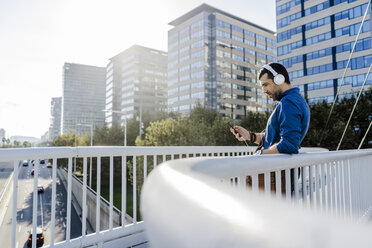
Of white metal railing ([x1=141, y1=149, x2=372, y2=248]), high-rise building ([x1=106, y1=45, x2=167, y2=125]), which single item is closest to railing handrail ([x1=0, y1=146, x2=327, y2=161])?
white metal railing ([x1=141, y1=149, x2=372, y2=248])

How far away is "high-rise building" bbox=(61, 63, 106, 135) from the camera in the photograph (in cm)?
18075

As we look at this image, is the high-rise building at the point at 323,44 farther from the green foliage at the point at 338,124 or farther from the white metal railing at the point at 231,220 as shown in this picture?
the white metal railing at the point at 231,220

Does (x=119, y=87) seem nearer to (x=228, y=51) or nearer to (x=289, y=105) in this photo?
(x=228, y=51)

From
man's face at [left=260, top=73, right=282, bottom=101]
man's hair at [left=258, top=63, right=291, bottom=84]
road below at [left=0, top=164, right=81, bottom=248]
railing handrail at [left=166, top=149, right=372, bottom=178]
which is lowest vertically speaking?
road below at [left=0, top=164, right=81, bottom=248]

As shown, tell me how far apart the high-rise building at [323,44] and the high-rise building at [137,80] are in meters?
64.1

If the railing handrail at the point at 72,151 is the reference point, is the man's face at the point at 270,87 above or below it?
above

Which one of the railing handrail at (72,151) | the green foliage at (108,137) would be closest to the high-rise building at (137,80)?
the green foliage at (108,137)

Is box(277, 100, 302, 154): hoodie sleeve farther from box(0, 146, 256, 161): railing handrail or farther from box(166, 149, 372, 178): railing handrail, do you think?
box(0, 146, 256, 161): railing handrail

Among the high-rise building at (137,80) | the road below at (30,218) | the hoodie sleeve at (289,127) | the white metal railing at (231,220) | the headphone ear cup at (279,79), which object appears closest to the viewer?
the white metal railing at (231,220)

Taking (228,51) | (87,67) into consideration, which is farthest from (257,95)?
(87,67)

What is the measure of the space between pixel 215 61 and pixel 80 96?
5600 inches

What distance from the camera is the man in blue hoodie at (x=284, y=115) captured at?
7.22ft

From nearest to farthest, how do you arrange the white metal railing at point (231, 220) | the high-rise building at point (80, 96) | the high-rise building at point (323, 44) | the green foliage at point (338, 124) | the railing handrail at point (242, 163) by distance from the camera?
the white metal railing at point (231, 220), the railing handrail at point (242, 163), the green foliage at point (338, 124), the high-rise building at point (323, 44), the high-rise building at point (80, 96)

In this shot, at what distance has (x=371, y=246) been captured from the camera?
0.32 m
